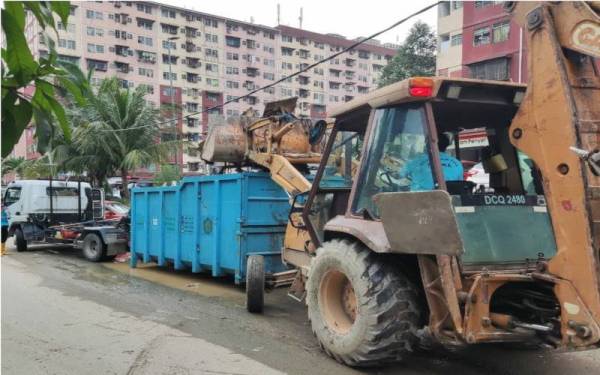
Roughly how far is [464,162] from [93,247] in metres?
10.6

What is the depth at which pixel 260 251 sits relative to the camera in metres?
8.29

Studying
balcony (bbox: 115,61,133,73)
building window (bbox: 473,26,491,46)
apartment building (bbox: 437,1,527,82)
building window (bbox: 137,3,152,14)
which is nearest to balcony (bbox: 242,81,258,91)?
building window (bbox: 137,3,152,14)

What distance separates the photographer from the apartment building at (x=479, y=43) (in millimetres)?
27828

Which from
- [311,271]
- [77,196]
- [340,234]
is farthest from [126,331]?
[77,196]

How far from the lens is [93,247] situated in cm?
1329

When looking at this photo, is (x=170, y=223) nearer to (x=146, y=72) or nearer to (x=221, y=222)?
(x=221, y=222)

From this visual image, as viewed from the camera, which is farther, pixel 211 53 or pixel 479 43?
pixel 211 53

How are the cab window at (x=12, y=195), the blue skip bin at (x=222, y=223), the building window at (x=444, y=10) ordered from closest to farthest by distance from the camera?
the blue skip bin at (x=222, y=223) < the cab window at (x=12, y=195) < the building window at (x=444, y=10)

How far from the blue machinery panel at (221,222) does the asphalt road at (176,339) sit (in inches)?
22.9

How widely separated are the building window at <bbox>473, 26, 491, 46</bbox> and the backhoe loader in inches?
1045

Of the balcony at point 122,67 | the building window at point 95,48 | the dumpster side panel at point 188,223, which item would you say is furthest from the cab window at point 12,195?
the balcony at point 122,67

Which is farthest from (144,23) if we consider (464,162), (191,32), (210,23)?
(464,162)

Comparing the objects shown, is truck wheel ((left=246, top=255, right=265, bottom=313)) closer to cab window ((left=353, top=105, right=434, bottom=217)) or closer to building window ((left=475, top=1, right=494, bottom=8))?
cab window ((left=353, top=105, right=434, bottom=217))

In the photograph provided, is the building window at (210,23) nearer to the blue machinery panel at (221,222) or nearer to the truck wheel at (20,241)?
the truck wheel at (20,241)
